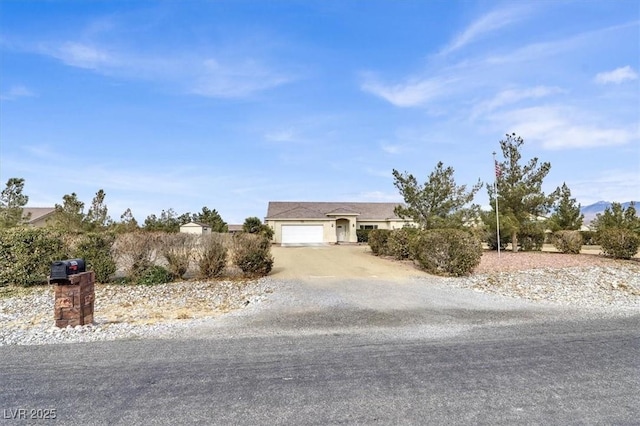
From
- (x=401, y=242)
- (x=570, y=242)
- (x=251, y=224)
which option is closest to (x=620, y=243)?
(x=570, y=242)

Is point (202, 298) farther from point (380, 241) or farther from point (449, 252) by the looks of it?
point (380, 241)

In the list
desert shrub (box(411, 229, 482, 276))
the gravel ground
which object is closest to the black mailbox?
the gravel ground

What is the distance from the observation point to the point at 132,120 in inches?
577

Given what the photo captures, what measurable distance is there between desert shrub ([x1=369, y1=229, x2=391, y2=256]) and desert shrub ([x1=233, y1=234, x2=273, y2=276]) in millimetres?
9764

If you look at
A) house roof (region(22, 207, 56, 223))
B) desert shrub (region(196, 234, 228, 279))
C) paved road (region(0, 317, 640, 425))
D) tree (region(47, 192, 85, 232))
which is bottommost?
paved road (region(0, 317, 640, 425))

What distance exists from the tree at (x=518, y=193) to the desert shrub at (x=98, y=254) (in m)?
19.2

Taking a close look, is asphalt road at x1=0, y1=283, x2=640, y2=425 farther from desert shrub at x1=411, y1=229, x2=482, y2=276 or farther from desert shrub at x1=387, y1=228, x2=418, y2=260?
desert shrub at x1=387, y1=228, x2=418, y2=260

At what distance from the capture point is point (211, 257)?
39.6ft

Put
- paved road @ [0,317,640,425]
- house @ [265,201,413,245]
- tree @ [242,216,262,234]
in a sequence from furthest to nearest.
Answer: house @ [265,201,413,245] < tree @ [242,216,262,234] < paved road @ [0,317,640,425]

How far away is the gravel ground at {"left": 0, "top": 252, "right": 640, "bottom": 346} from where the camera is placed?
20.0 ft

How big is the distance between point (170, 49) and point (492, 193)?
18799 mm

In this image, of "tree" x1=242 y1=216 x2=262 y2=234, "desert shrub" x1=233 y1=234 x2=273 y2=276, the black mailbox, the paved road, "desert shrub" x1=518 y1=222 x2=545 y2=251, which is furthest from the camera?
"tree" x1=242 y1=216 x2=262 y2=234

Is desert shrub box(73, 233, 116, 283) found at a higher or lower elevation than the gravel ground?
higher

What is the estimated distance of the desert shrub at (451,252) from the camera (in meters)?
12.8
